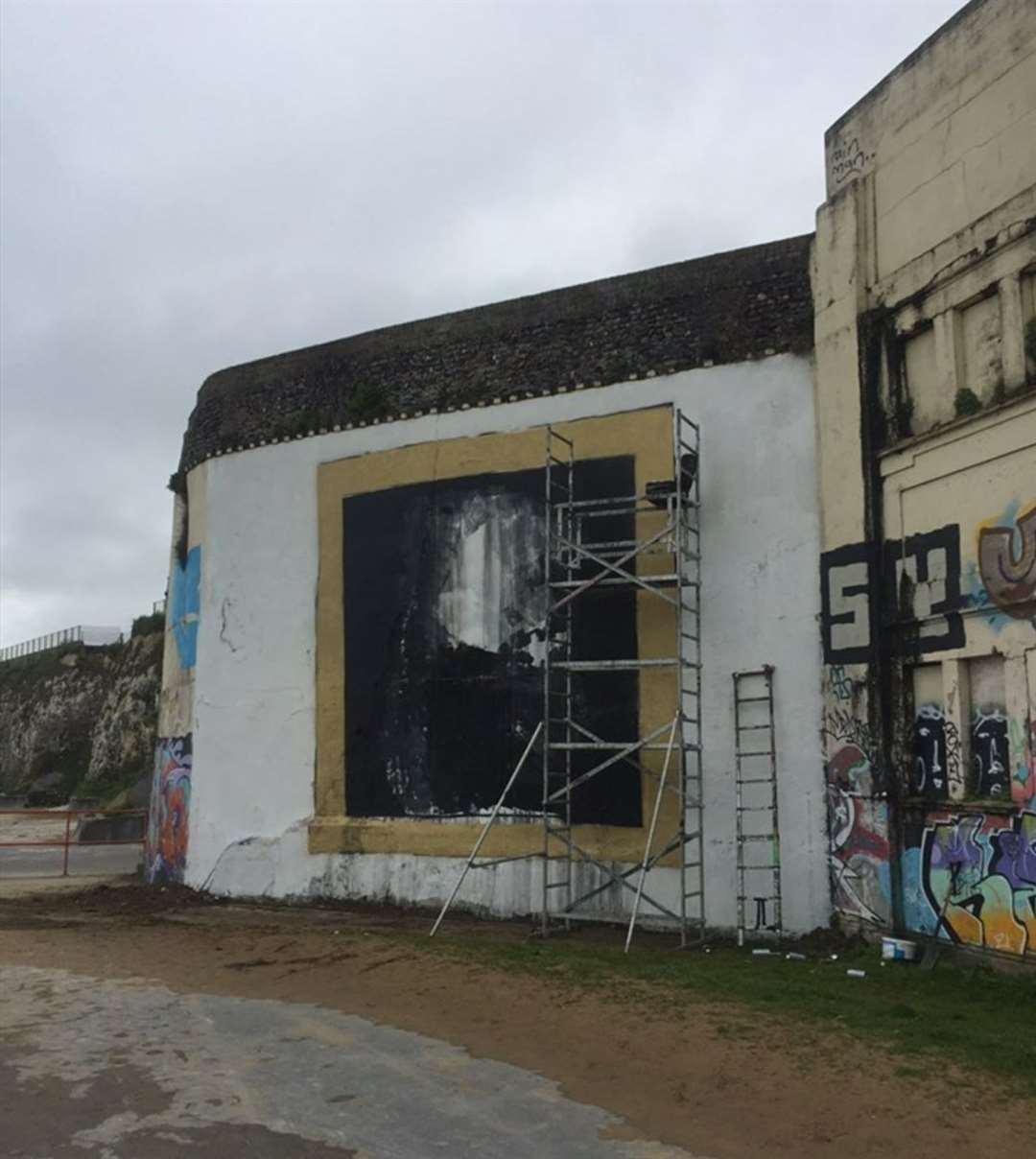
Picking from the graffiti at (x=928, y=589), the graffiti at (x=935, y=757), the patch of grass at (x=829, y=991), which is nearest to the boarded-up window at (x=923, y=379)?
the graffiti at (x=928, y=589)

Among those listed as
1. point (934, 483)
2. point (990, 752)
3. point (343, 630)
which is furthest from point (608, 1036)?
point (343, 630)

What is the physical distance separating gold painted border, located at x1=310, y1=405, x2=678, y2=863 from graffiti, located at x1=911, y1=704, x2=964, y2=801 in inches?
113

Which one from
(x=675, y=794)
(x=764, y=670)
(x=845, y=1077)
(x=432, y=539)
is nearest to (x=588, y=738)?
(x=675, y=794)

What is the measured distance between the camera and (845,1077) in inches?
273

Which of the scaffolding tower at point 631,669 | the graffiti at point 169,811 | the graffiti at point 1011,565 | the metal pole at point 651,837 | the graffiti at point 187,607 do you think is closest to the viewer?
the graffiti at point 1011,565

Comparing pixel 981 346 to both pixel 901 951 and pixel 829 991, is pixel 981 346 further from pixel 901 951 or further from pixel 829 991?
pixel 829 991

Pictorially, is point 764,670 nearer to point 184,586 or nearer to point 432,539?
point 432,539

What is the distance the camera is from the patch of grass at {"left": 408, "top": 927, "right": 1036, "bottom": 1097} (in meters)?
7.66

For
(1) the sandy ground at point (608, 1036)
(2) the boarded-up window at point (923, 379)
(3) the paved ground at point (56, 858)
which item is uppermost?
(2) the boarded-up window at point (923, 379)

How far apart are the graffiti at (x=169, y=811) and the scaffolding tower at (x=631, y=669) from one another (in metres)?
6.49

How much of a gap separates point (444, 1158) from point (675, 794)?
7461mm

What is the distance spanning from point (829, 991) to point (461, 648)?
674cm

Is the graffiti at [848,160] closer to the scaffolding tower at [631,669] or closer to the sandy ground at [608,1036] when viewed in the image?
the scaffolding tower at [631,669]

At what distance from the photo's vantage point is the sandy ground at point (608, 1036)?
20.0 feet
